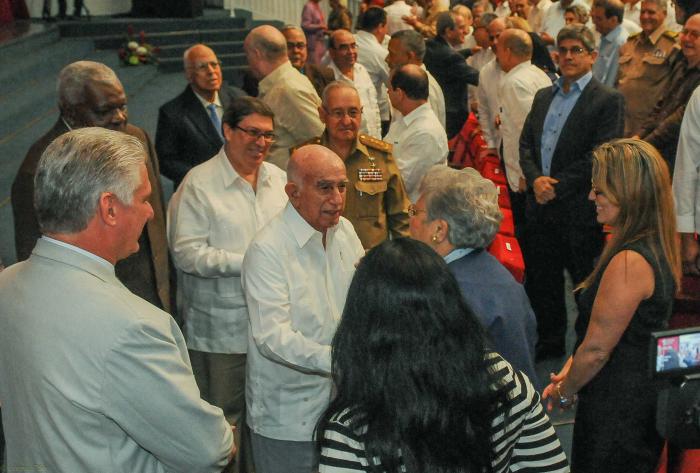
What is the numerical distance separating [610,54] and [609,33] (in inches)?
6.8

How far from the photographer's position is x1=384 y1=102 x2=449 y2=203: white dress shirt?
4496 mm

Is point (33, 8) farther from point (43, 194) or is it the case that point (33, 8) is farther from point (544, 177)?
point (43, 194)

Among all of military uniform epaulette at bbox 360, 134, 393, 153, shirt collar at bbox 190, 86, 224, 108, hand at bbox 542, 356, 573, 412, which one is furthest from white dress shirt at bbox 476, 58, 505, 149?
hand at bbox 542, 356, 573, 412

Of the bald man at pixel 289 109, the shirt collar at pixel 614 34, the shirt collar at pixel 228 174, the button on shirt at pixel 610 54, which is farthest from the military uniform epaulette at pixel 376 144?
the shirt collar at pixel 614 34

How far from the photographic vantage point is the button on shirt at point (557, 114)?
4.61m

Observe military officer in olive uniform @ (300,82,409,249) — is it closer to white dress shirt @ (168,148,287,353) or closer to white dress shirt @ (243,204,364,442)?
white dress shirt @ (168,148,287,353)

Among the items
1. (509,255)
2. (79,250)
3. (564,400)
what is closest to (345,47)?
(509,255)

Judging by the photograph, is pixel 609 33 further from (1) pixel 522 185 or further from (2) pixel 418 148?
(2) pixel 418 148

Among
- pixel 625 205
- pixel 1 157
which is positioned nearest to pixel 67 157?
pixel 625 205

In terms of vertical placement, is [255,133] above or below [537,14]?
above

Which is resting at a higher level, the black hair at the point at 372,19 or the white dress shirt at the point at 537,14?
the black hair at the point at 372,19

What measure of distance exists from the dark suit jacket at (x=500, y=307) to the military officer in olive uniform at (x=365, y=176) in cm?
124

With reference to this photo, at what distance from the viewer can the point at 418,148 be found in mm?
4512

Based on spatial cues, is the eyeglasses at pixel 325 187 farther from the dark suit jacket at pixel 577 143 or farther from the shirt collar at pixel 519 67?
the shirt collar at pixel 519 67
